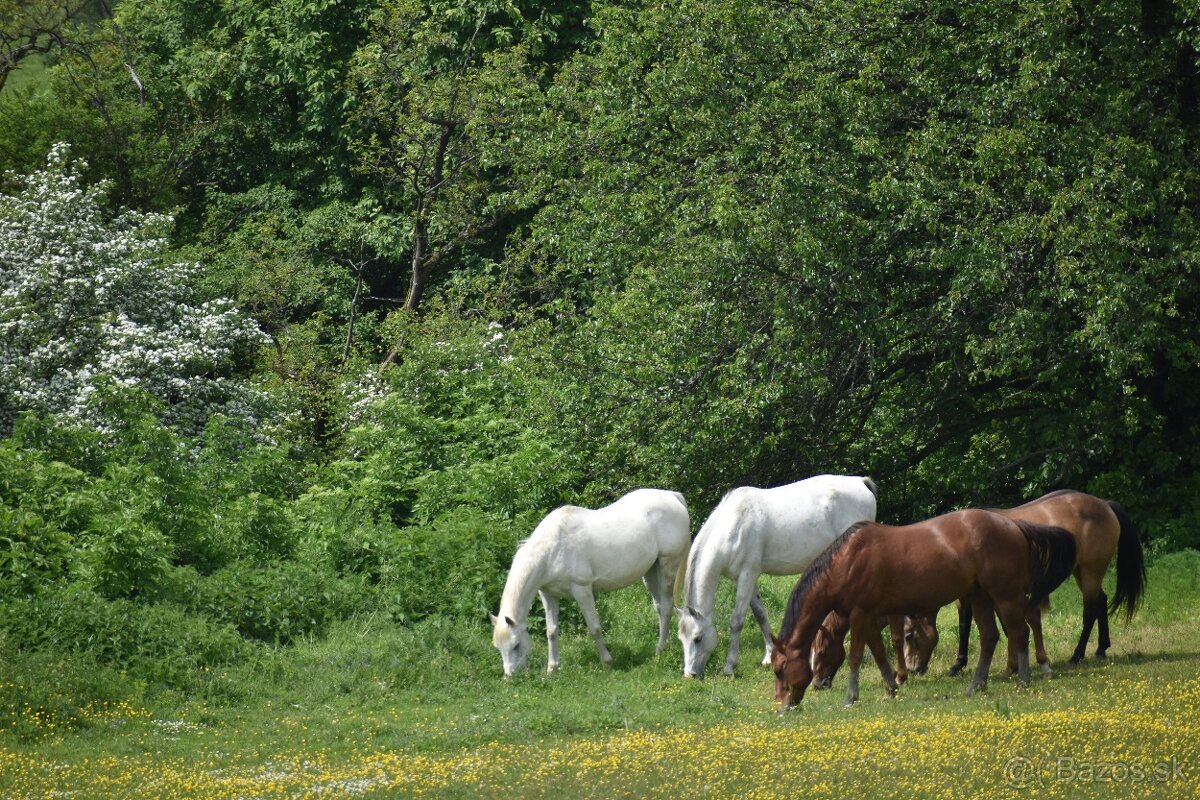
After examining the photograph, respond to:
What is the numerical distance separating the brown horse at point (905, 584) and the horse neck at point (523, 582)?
3243mm

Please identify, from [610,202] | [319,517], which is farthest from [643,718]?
[610,202]

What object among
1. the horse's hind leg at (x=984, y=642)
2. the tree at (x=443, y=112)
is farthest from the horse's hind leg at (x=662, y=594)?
the tree at (x=443, y=112)

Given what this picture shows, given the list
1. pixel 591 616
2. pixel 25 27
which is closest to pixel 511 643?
pixel 591 616

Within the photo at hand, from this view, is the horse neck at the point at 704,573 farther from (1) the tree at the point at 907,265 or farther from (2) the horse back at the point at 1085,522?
(1) the tree at the point at 907,265

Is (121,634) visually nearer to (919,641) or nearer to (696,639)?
(696,639)

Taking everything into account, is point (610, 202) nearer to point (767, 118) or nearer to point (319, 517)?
point (767, 118)

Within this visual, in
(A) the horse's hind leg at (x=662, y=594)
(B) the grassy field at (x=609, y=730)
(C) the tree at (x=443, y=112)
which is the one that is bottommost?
(B) the grassy field at (x=609, y=730)

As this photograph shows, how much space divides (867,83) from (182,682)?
11264 millimetres

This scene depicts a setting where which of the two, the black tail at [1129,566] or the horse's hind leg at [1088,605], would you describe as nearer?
the horse's hind leg at [1088,605]

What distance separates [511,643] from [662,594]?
2307mm

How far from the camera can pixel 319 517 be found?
18.5m

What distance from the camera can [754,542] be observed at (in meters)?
15.1

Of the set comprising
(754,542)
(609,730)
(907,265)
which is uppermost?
(907,265)

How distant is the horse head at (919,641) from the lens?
13852mm
